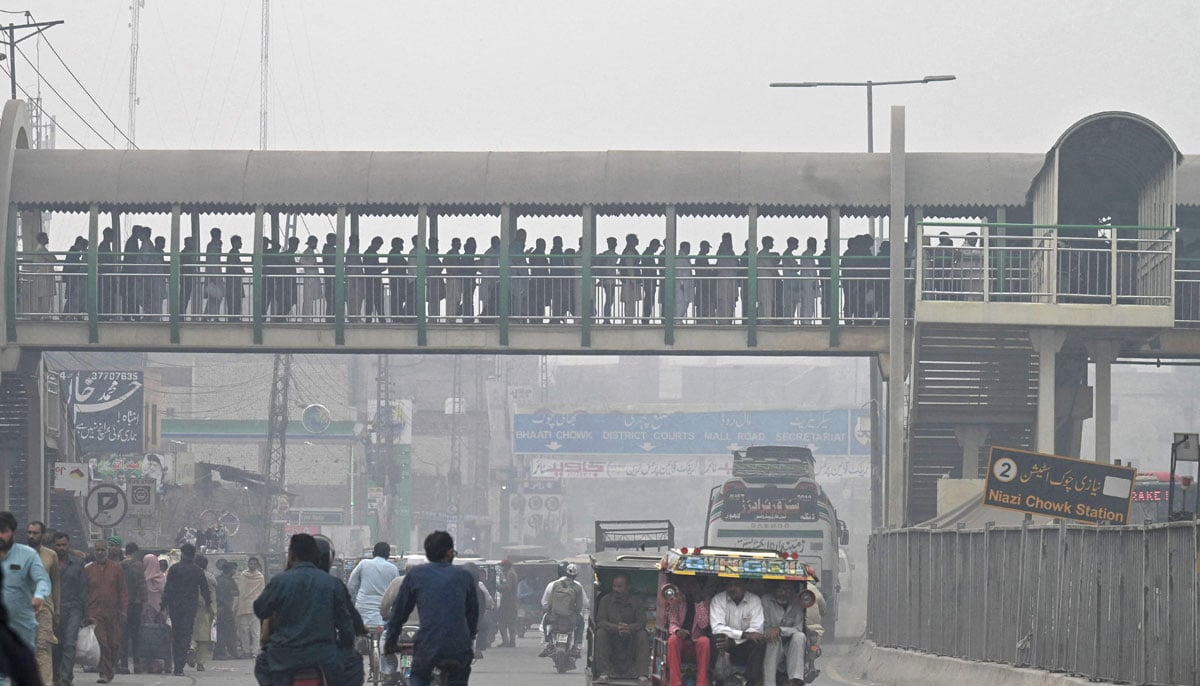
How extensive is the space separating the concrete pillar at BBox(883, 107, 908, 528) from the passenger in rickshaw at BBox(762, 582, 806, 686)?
48.3ft

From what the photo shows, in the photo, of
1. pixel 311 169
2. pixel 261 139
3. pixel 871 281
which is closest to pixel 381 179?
pixel 311 169

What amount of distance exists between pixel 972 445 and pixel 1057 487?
9697 mm

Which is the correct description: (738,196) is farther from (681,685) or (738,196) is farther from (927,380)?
(681,685)

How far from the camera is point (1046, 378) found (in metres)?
27.8

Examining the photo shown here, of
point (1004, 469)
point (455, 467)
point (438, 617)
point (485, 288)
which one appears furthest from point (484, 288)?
point (455, 467)

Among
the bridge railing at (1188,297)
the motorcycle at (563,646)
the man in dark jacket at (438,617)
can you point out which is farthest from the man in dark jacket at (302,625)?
the bridge railing at (1188,297)

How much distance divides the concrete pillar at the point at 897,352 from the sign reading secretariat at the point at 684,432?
47600 mm

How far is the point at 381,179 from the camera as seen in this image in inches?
1183

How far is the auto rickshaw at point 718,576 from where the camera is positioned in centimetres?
1412

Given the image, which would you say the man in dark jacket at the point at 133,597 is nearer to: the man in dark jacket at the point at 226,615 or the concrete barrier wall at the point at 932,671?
the man in dark jacket at the point at 226,615

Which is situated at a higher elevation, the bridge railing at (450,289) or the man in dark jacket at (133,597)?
the bridge railing at (450,289)

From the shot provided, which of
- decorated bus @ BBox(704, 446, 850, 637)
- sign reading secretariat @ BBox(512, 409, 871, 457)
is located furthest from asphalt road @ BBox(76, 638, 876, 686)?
sign reading secretariat @ BBox(512, 409, 871, 457)

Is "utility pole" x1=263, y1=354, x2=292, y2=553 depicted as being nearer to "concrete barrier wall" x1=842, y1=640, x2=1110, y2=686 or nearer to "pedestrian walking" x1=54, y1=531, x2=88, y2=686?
"concrete barrier wall" x1=842, y1=640, x2=1110, y2=686

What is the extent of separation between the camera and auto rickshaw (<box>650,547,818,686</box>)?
1412 cm
